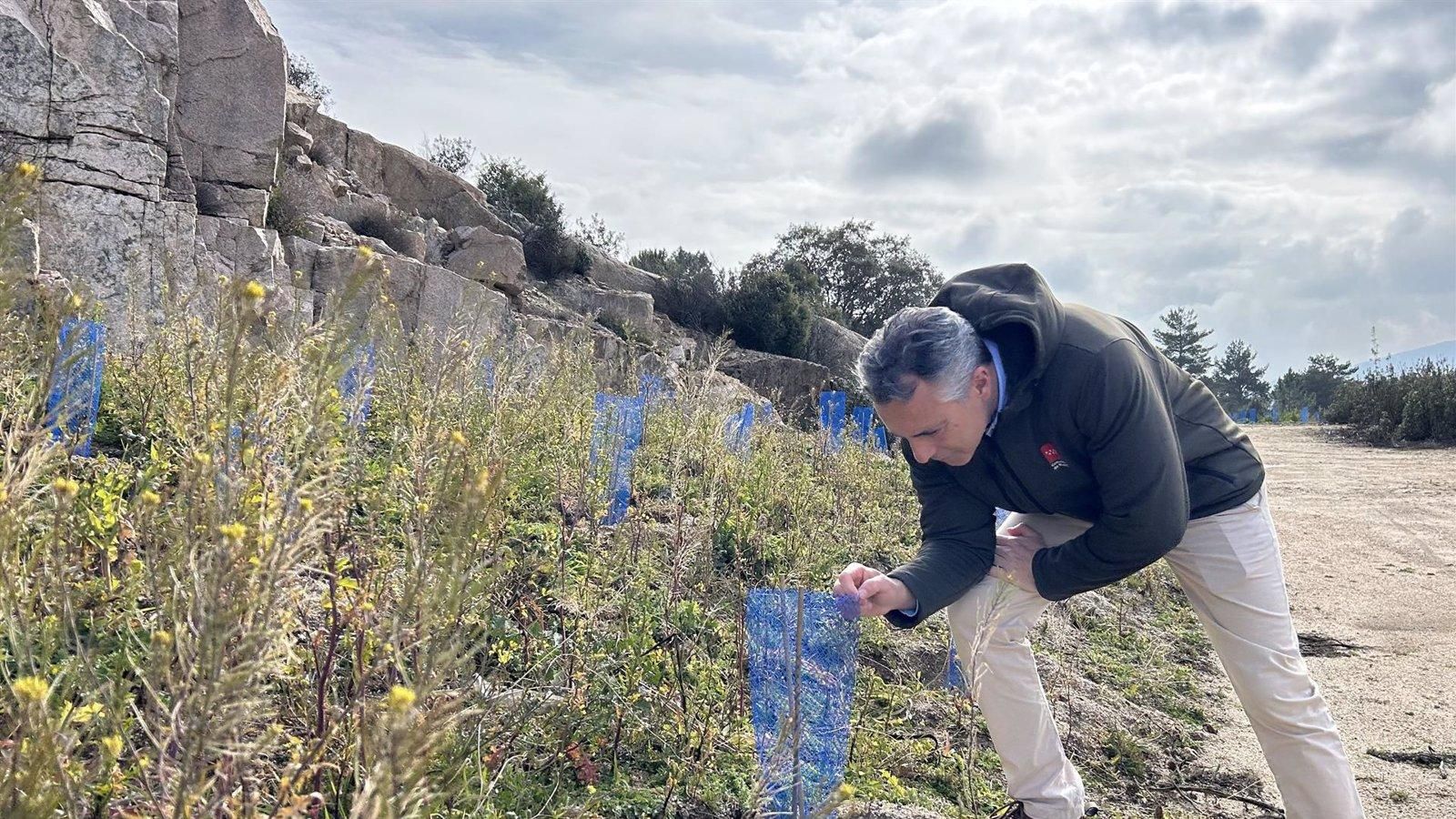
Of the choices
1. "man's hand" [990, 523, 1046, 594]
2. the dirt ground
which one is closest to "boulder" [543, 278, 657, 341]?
the dirt ground

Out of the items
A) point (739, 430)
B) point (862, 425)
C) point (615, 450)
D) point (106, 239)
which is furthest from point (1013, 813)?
point (106, 239)

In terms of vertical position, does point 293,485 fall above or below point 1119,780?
above

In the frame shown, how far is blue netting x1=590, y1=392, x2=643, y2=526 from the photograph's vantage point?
3.97 meters

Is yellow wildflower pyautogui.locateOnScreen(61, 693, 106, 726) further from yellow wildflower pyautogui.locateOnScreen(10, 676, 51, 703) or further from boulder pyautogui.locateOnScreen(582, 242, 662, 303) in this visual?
boulder pyautogui.locateOnScreen(582, 242, 662, 303)

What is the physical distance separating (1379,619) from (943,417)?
15.2ft

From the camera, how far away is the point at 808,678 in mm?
2320

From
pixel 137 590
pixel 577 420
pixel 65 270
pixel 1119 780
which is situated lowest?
pixel 1119 780

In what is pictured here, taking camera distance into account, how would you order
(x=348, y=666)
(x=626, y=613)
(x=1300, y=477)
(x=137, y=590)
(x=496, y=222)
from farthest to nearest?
1. (x=496, y=222)
2. (x=1300, y=477)
3. (x=626, y=613)
4. (x=348, y=666)
5. (x=137, y=590)

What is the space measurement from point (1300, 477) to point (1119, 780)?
→ 34.2 feet

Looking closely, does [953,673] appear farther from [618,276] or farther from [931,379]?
[618,276]

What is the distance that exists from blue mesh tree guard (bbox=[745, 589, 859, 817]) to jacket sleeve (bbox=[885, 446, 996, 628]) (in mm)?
220

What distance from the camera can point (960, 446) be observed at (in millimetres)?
2562

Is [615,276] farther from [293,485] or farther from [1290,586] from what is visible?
[293,485]

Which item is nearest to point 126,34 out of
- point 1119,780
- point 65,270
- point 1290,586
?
point 65,270
